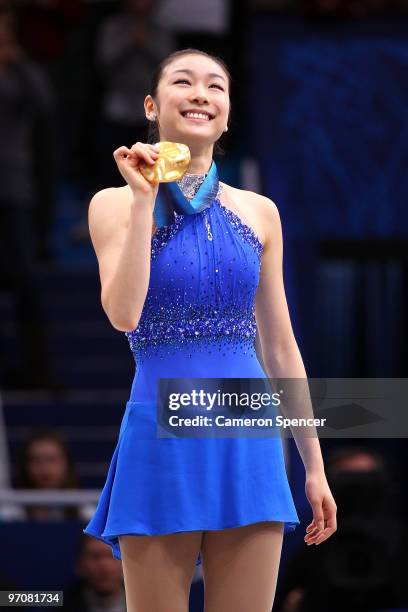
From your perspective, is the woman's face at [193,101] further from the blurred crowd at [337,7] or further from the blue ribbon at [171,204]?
the blurred crowd at [337,7]

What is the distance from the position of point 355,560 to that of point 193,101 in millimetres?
2044

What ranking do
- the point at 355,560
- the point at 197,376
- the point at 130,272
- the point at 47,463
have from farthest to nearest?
the point at 47,463 → the point at 355,560 → the point at 197,376 → the point at 130,272

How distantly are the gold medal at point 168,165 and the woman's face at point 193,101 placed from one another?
15cm

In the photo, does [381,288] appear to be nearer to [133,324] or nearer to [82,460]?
[82,460]

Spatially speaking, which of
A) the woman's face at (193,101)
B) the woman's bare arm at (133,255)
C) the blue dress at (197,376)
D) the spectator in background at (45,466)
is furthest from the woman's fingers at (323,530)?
the spectator in background at (45,466)

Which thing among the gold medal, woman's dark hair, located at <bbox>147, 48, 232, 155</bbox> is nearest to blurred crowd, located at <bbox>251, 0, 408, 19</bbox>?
woman's dark hair, located at <bbox>147, 48, 232, 155</bbox>

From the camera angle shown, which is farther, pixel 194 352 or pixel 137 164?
pixel 194 352

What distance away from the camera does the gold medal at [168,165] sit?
8.30 feet

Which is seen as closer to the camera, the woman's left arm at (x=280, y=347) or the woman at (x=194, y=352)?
the woman at (x=194, y=352)

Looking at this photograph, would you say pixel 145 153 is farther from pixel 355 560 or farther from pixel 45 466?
pixel 45 466

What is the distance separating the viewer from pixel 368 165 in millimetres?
6805

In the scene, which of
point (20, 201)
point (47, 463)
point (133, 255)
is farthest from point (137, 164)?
point (20, 201)

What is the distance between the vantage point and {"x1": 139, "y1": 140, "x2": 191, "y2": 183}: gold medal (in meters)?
2.53

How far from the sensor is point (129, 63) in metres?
7.00
